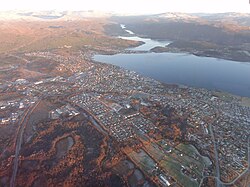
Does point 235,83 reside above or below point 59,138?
below

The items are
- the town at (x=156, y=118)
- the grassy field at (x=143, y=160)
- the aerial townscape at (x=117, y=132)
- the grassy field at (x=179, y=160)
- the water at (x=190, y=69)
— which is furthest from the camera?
the water at (x=190, y=69)

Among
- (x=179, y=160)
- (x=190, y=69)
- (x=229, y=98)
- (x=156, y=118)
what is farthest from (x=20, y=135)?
(x=190, y=69)

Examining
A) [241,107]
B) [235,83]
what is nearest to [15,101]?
[241,107]

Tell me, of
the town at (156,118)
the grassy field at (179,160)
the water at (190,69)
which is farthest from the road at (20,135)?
the water at (190,69)

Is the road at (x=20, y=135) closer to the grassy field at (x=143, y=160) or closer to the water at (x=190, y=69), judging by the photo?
the grassy field at (x=143, y=160)

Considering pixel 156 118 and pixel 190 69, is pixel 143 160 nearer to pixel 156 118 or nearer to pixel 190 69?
pixel 156 118

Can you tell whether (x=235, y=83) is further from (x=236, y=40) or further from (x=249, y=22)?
(x=249, y=22)
